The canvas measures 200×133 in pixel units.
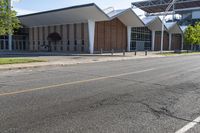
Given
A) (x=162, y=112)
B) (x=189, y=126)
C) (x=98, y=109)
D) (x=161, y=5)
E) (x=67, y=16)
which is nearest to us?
(x=189, y=126)

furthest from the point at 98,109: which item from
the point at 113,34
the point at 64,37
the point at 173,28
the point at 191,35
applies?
the point at 173,28

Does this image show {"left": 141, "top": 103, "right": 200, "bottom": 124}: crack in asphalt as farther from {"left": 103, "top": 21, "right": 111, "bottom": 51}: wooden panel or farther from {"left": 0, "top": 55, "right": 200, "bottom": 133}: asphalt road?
{"left": 103, "top": 21, "right": 111, "bottom": 51}: wooden panel

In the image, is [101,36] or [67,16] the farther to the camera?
[101,36]

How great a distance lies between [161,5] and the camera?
324 feet

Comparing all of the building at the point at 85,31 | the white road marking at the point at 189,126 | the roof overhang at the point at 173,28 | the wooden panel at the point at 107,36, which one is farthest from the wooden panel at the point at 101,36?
the white road marking at the point at 189,126

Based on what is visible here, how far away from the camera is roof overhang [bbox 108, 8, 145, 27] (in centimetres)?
4738

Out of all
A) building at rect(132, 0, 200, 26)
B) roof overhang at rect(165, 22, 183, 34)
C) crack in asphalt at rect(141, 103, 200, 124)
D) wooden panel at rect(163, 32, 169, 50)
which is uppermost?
building at rect(132, 0, 200, 26)


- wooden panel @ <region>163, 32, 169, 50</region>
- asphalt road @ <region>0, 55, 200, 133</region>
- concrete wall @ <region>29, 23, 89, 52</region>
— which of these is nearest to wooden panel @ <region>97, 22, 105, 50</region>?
concrete wall @ <region>29, 23, 89, 52</region>

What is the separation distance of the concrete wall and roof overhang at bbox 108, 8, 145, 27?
6.37 meters

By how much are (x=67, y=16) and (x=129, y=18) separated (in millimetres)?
12203

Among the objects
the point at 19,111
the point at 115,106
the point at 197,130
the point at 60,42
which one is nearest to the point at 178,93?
the point at 115,106

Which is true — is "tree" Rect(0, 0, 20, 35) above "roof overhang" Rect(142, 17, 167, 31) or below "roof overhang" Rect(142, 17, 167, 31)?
below

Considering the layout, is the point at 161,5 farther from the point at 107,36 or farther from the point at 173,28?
the point at 107,36

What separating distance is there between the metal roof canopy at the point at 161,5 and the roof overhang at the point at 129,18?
48626mm
